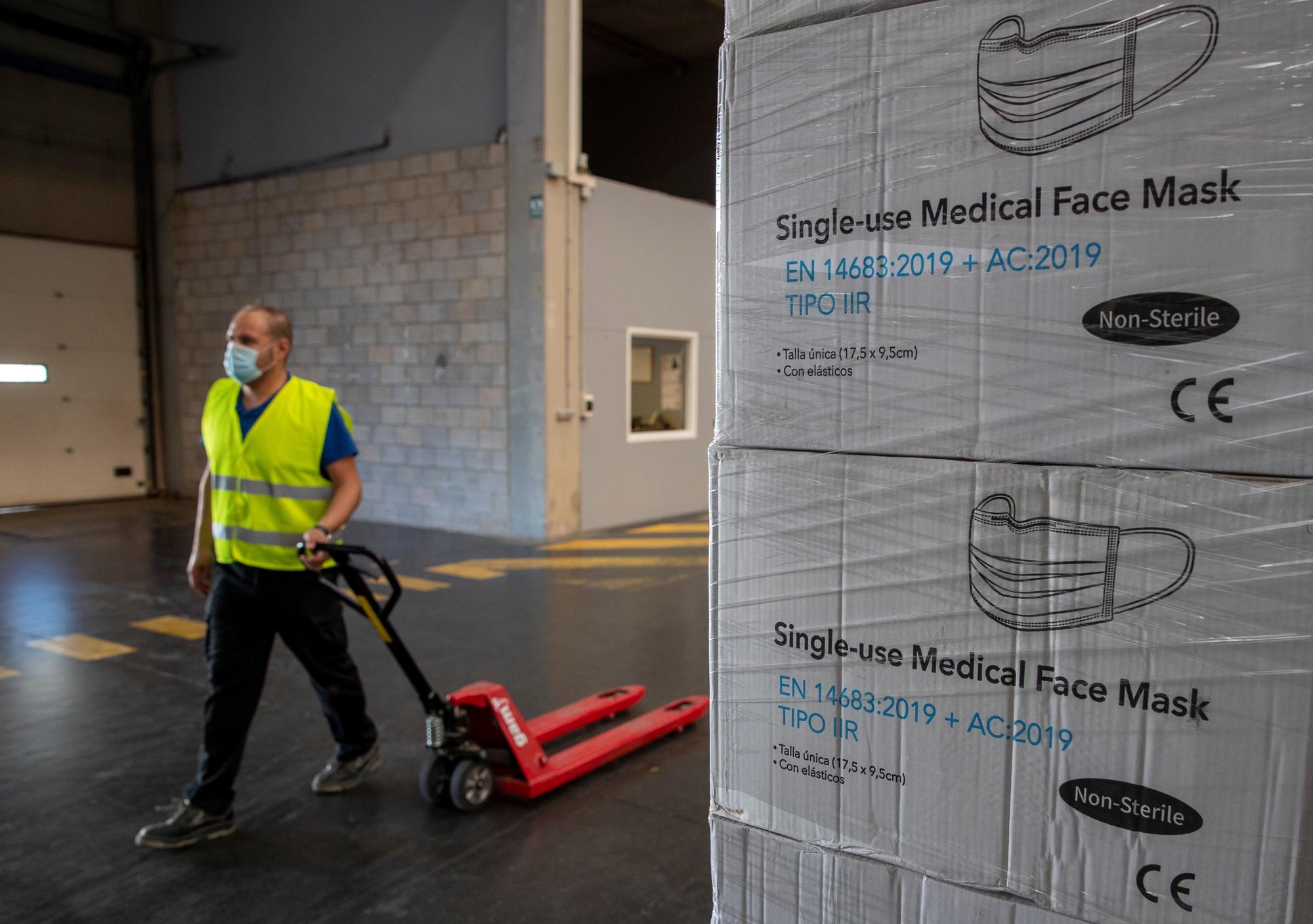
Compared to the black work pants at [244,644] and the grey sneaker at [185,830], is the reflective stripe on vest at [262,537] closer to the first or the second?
the black work pants at [244,644]

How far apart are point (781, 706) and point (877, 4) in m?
0.98

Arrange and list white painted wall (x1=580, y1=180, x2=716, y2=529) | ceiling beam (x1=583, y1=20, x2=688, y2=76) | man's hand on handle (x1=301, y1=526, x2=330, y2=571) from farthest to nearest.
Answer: ceiling beam (x1=583, y1=20, x2=688, y2=76) → white painted wall (x1=580, y1=180, x2=716, y2=529) → man's hand on handle (x1=301, y1=526, x2=330, y2=571)

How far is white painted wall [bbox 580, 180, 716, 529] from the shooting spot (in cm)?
978

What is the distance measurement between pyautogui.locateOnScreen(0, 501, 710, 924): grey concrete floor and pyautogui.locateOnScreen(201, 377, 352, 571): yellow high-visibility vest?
998 millimetres

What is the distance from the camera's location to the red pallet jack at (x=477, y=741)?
3516 mm

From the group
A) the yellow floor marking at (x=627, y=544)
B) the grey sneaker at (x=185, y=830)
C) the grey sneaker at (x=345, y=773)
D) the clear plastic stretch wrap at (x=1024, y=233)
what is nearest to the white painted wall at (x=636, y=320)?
the yellow floor marking at (x=627, y=544)

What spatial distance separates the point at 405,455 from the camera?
10.4 m

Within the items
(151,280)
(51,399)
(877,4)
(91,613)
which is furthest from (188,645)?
(151,280)

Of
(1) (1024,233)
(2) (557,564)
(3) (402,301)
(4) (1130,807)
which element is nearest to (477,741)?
(4) (1130,807)

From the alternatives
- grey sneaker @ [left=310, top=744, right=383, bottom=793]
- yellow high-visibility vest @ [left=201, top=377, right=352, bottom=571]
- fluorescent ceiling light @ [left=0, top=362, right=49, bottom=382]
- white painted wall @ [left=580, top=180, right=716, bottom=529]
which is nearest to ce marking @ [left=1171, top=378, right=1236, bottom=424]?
yellow high-visibility vest @ [left=201, top=377, right=352, bottom=571]

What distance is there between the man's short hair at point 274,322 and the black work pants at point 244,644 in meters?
0.85

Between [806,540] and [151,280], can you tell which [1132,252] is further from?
[151,280]

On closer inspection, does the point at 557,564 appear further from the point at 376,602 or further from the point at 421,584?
the point at 376,602

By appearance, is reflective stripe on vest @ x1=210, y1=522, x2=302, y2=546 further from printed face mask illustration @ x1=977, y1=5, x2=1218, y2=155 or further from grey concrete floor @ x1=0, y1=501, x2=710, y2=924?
printed face mask illustration @ x1=977, y1=5, x2=1218, y2=155
